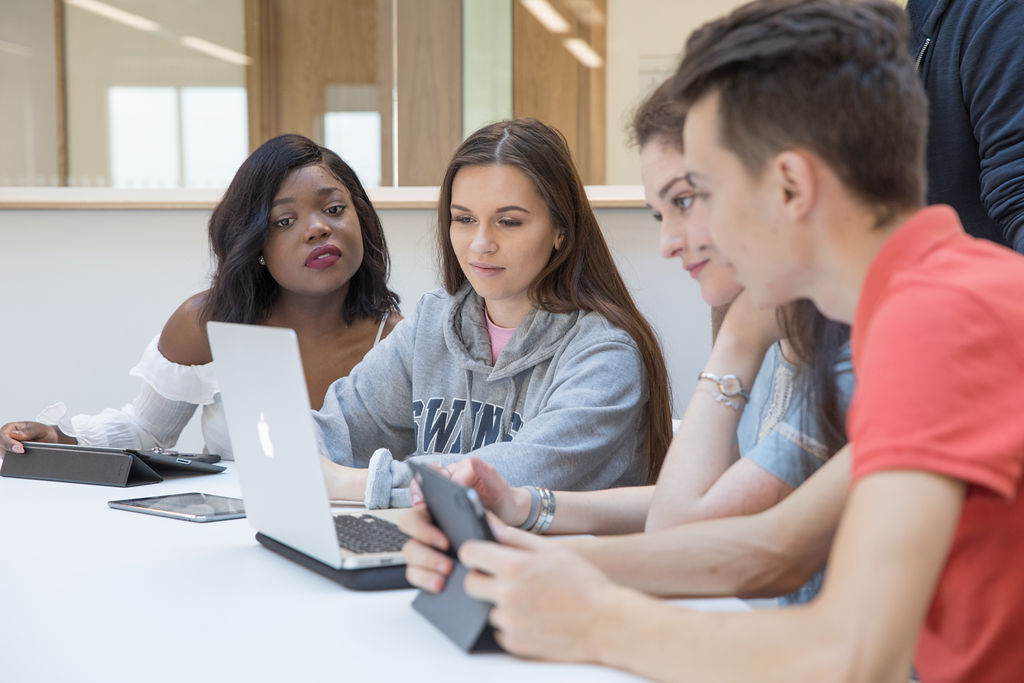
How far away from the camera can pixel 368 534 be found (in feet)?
3.76

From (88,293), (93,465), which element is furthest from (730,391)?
(88,293)

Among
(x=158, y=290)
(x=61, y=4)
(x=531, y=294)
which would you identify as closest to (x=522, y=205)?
(x=531, y=294)

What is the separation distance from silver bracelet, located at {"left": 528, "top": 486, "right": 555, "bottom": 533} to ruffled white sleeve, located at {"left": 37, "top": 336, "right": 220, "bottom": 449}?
1202 mm

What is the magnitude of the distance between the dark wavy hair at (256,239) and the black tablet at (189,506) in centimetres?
79

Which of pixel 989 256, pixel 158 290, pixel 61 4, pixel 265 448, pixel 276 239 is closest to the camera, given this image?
pixel 989 256

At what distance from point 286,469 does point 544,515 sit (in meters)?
0.36

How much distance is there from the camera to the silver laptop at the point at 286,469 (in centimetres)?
101

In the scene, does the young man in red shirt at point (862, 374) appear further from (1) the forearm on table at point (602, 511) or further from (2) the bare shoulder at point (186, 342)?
(2) the bare shoulder at point (186, 342)

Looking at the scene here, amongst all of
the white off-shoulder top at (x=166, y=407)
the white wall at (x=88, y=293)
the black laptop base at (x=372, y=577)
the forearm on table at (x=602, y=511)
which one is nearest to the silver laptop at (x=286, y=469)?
the black laptop base at (x=372, y=577)

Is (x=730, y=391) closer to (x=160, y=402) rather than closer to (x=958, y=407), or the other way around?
(x=958, y=407)

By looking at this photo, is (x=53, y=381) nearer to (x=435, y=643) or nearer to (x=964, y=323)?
(x=435, y=643)

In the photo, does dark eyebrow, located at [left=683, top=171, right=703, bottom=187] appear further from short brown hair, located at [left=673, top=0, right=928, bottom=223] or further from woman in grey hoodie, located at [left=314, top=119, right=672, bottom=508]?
woman in grey hoodie, located at [left=314, top=119, right=672, bottom=508]

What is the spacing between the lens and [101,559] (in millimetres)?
1184

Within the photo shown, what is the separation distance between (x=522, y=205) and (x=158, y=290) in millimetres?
1946
